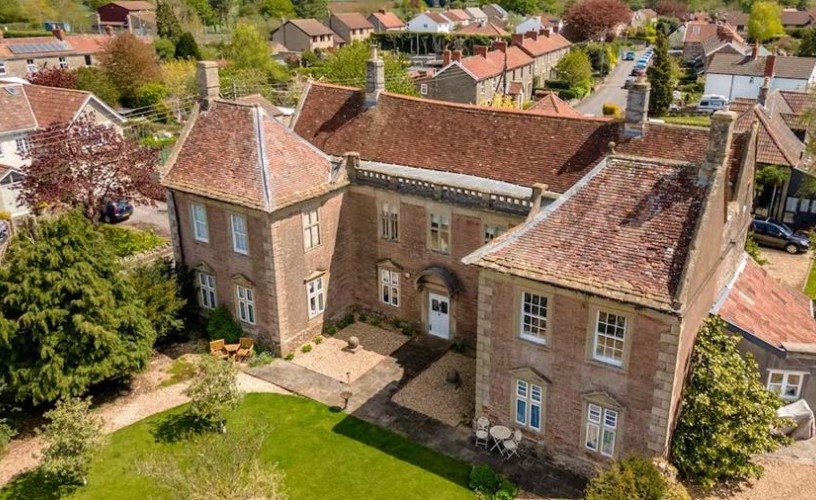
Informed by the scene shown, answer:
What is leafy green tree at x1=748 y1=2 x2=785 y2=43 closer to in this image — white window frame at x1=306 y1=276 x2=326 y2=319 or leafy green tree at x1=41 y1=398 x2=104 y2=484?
white window frame at x1=306 y1=276 x2=326 y2=319

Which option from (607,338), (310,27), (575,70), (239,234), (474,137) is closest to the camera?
(607,338)

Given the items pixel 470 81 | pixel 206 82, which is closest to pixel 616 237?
pixel 206 82

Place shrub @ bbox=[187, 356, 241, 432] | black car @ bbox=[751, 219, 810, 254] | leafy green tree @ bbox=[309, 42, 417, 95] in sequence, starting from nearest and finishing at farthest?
shrub @ bbox=[187, 356, 241, 432] < black car @ bbox=[751, 219, 810, 254] < leafy green tree @ bbox=[309, 42, 417, 95]

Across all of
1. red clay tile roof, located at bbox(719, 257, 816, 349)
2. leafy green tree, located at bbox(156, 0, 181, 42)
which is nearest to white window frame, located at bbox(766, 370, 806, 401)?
red clay tile roof, located at bbox(719, 257, 816, 349)

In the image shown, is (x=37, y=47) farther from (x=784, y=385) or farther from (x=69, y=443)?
(x=784, y=385)

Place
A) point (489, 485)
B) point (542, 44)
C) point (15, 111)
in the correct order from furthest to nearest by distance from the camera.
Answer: point (542, 44) < point (15, 111) < point (489, 485)

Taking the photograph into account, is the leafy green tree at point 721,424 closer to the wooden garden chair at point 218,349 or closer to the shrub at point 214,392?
the shrub at point 214,392

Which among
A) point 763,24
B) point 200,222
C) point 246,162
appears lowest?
point 200,222
